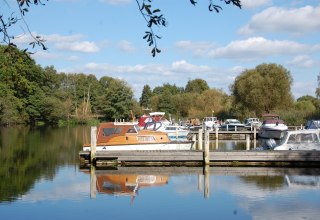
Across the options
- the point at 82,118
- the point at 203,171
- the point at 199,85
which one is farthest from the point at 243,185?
the point at 199,85

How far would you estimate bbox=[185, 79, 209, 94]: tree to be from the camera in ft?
388

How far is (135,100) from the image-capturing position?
326 ft

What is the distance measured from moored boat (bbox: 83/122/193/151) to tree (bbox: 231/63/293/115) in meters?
42.3

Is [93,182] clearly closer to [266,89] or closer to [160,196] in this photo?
[160,196]

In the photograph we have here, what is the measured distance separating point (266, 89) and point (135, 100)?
117ft

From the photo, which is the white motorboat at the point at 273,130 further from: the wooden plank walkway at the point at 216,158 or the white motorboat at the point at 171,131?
the wooden plank walkway at the point at 216,158

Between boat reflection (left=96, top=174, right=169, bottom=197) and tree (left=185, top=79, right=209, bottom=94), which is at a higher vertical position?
tree (left=185, top=79, right=209, bottom=94)

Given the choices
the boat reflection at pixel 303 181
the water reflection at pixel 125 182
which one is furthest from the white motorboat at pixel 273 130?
the water reflection at pixel 125 182

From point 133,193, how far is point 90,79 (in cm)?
10507

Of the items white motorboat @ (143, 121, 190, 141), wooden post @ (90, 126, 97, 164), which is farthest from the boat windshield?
white motorboat @ (143, 121, 190, 141)

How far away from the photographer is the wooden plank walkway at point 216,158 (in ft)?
84.4

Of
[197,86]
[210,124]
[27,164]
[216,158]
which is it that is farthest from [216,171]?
[197,86]

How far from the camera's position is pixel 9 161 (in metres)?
31.2

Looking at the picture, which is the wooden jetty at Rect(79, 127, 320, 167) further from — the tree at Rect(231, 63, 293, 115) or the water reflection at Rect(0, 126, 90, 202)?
the tree at Rect(231, 63, 293, 115)
